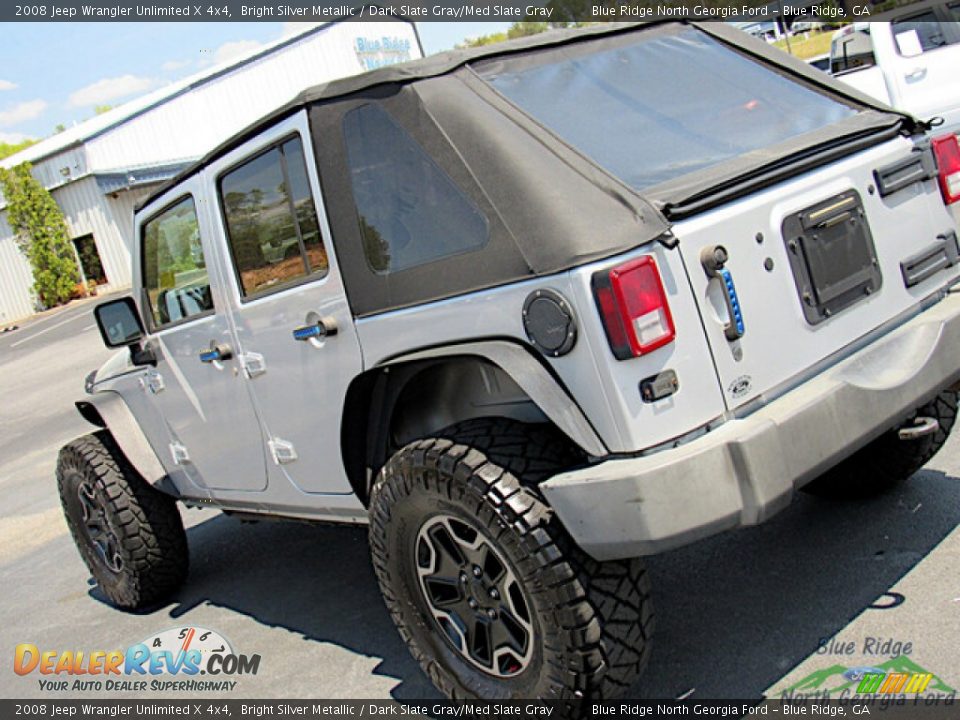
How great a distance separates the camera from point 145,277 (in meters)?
4.88

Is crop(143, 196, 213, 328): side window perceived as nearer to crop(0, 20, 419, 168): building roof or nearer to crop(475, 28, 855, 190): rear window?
Result: crop(475, 28, 855, 190): rear window

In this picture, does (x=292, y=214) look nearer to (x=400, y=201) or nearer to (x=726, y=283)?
(x=400, y=201)

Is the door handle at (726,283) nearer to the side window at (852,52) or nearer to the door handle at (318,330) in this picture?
the door handle at (318,330)

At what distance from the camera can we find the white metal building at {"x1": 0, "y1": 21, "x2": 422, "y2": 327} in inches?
1225

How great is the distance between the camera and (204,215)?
4.14 meters

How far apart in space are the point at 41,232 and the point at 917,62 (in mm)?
28206

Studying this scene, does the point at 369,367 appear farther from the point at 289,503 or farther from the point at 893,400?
the point at 893,400

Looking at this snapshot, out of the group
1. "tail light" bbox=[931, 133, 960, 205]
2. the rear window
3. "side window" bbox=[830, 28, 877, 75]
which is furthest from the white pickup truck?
the rear window

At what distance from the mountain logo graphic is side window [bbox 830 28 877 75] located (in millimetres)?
8184

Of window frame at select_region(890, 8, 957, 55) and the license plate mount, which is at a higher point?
window frame at select_region(890, 8, 957, 55)

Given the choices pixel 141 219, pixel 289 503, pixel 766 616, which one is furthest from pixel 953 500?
pixel 141 219

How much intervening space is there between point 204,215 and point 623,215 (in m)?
2.08

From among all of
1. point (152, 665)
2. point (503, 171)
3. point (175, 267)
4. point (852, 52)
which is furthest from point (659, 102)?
point (852, 52)

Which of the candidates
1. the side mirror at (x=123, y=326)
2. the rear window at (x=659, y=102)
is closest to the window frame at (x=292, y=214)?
the rear window at (x=659, y=102)
